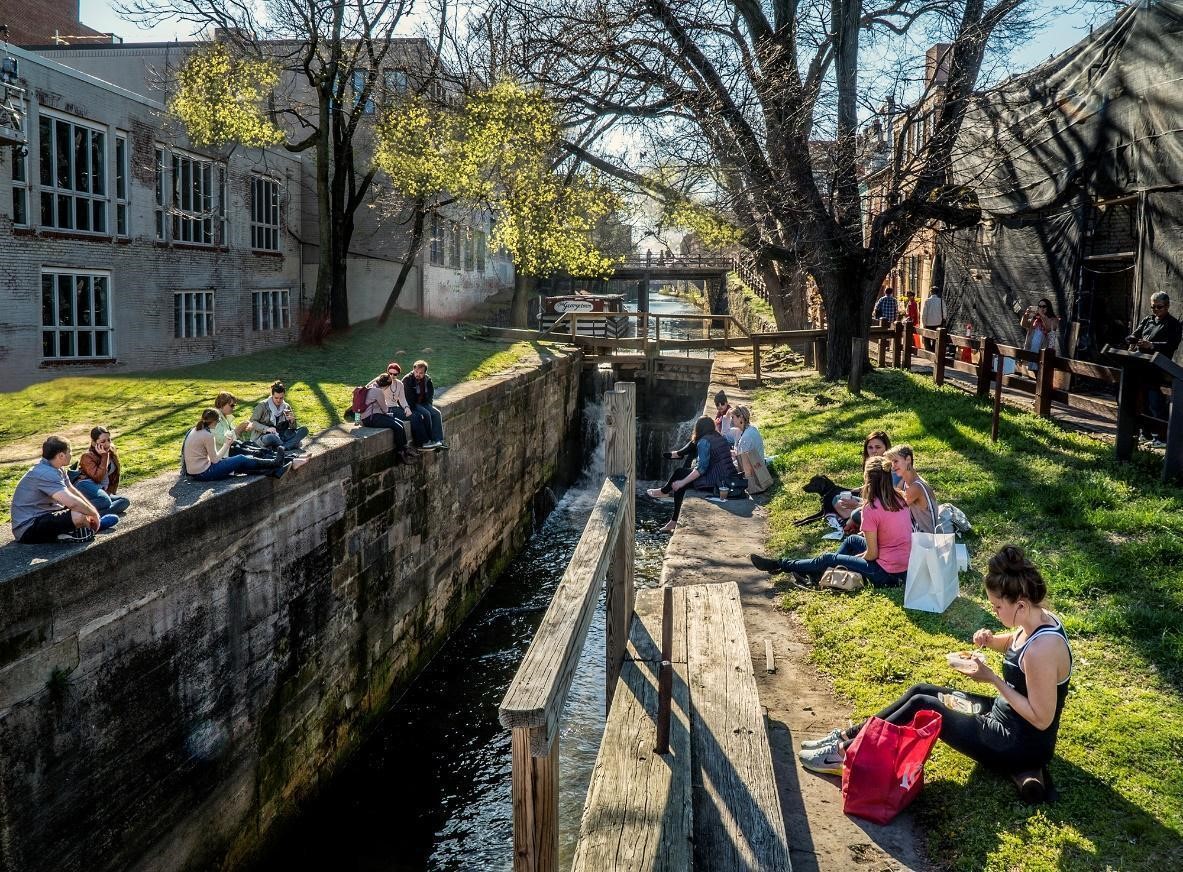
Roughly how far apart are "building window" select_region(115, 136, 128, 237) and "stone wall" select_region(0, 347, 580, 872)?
32.3ft

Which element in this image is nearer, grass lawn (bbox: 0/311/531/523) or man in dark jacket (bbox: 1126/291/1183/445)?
man in dark jacket (bbox: 1126/291/1183/445)

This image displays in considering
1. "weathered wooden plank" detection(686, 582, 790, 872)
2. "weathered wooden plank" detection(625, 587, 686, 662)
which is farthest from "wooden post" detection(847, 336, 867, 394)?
"weathered wooden plank" detection(686, 582, 790, 872)

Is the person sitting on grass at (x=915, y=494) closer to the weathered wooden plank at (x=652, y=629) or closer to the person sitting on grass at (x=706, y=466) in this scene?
the weathered wooden plank at (x=652, y=629)

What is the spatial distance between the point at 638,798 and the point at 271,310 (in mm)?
21594

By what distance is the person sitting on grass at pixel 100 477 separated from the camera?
6387mm

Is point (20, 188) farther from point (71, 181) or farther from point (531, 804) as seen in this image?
point (531, 804)

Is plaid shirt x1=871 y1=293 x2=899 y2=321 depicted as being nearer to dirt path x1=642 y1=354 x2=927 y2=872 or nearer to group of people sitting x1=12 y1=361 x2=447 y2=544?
dirt path x1=642 y1=354 x2=927 y2=872

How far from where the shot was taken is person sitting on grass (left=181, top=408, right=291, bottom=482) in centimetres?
750

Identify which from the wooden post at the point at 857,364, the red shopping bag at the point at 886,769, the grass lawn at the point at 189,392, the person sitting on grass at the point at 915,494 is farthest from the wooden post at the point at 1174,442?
the wooden post at the point at 857,364

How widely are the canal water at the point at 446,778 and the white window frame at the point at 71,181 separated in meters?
A: 9.98

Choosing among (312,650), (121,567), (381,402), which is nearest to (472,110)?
(381,402)

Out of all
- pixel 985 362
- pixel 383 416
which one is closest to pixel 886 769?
pixel 383 416

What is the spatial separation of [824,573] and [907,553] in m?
0.71

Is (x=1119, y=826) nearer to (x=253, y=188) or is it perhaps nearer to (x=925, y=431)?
(x=925, y=431)
